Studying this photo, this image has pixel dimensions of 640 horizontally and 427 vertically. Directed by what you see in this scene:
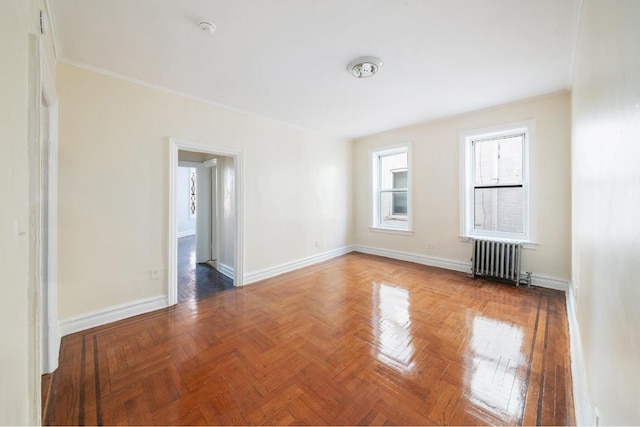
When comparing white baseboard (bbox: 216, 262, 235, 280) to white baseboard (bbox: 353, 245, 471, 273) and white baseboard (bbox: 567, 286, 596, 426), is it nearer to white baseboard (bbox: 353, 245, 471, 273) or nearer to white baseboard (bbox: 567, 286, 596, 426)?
white baseboard (bbox: 353, 245, 471, 273)

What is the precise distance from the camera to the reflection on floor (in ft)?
10.9

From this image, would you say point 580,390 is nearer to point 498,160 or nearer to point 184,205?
point 498,160

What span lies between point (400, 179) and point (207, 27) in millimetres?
4178

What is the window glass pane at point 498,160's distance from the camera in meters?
3.68

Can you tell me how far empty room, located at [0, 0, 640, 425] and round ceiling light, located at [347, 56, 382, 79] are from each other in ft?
0.07

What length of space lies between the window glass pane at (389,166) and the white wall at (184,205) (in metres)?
7.19

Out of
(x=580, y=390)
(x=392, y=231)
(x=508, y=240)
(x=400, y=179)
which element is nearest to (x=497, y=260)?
(x=508, y=240)

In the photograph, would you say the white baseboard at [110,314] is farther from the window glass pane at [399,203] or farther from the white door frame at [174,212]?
the window glass pane at [399,203]

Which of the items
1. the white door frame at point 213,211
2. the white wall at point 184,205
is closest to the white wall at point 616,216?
the white door frame at point 213,211

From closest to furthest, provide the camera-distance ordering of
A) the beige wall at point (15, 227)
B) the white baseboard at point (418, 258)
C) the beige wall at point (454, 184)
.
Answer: the beige wall at point (15, 227) < the beige wall at point (454, 184) < the white baseboard at point (418, 258)

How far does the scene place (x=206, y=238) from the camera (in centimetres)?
493

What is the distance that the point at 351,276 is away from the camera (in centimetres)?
396

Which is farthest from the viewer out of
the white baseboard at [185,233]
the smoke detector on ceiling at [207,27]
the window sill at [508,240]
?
the white baseboard at [185,233]

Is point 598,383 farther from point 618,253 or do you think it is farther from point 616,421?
point 618,253
